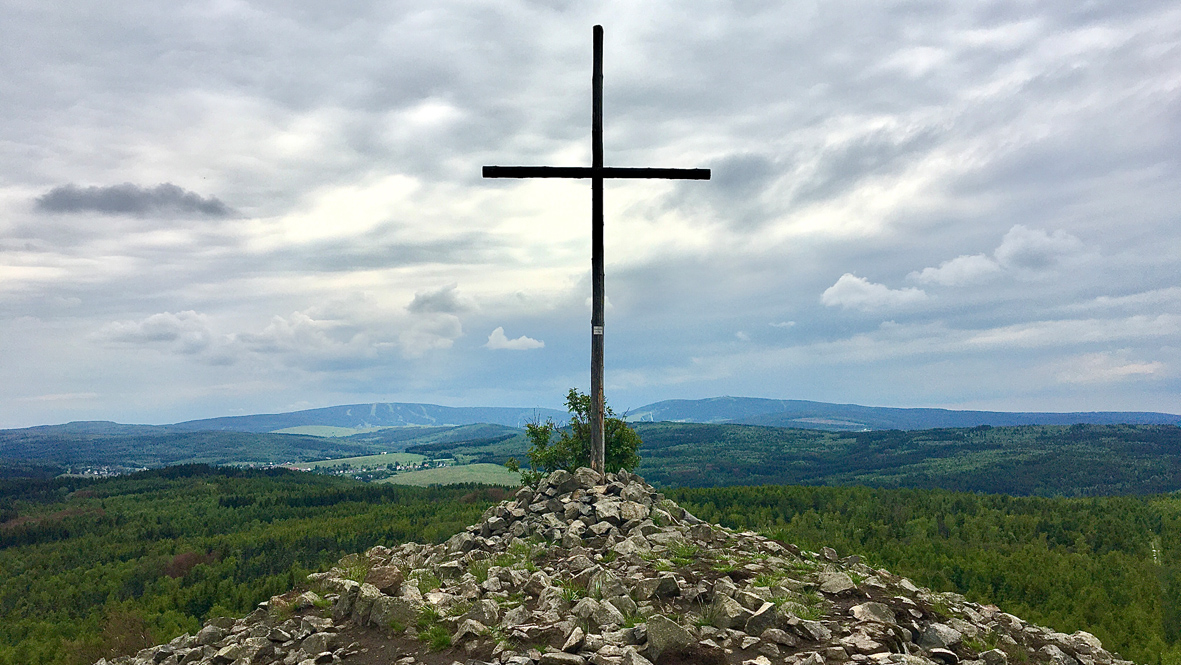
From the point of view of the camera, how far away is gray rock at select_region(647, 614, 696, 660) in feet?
34.7

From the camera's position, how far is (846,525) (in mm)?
54781

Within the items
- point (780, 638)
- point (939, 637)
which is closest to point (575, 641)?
point (780, 638)

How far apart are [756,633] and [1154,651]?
83.5 ft

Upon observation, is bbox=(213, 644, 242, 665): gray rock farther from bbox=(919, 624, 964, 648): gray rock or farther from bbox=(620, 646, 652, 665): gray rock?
bbox=(919, 624, 964, 648): gray rock

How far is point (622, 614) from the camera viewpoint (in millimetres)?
12586

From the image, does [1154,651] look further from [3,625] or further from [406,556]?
[3,625]

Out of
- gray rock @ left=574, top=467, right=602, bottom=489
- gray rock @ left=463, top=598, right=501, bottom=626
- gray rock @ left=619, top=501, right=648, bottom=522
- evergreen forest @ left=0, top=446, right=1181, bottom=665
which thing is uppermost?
gray rock @ left=574, top=467, right=602, bottom=489

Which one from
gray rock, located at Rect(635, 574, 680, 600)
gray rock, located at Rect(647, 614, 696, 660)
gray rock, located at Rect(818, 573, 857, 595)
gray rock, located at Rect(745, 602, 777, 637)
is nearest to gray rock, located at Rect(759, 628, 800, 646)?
gray rock, located at Rect(745, 602, 777, 637)

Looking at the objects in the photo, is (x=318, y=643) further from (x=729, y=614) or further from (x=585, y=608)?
(x=729, y=614)

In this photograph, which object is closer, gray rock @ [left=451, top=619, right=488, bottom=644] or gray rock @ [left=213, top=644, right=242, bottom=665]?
gray rock @ [left=451, top=619, right=488, bottom=644]

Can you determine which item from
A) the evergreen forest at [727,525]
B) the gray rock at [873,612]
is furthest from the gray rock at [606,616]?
the evergreen forest at [727,525]

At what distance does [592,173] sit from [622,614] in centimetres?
1612

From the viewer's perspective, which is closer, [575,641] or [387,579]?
[575,641]

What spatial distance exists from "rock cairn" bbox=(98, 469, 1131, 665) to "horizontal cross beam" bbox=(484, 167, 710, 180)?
12808 millimetres
